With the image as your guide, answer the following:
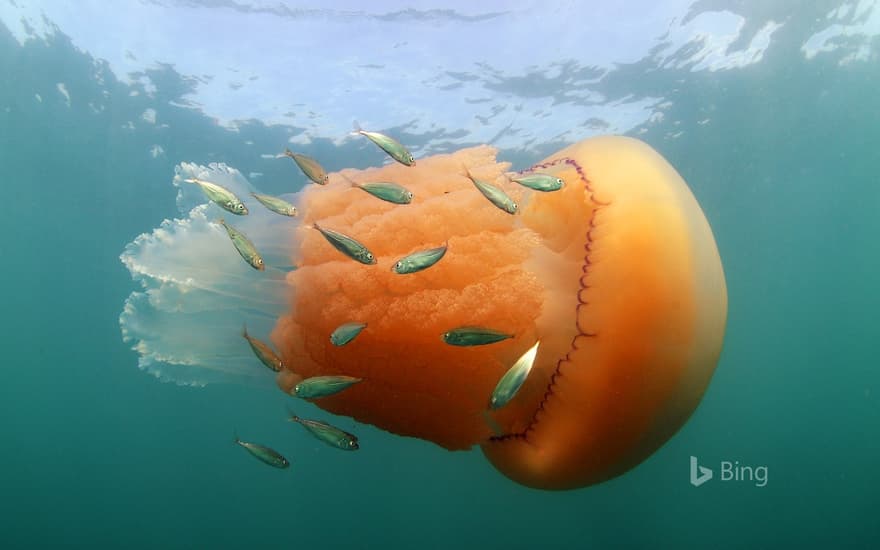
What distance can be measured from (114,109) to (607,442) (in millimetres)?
17136

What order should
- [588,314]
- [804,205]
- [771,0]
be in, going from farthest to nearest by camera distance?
[804,205] < [771,0] < [588,314]

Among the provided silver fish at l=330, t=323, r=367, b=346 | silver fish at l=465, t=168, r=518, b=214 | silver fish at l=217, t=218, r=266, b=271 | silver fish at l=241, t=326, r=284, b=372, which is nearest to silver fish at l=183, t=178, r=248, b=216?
silver fish at l=217, t=218, r=266, b=271

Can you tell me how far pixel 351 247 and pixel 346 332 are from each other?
0.44m

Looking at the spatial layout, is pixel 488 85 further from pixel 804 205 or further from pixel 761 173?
pixel 804 205

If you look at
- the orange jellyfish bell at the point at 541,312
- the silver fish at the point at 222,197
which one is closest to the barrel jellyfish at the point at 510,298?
the orange jellyfish bell at the point at 541,312

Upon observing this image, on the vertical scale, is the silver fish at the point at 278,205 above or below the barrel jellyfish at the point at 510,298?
above

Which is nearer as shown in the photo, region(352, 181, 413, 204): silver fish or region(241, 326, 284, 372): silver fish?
region(352, 181, 413, 204): silver fish

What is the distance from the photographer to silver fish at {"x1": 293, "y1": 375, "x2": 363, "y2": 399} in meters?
2.67

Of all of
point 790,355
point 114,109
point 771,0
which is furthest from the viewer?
point 790,355

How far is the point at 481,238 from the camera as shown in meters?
2.75

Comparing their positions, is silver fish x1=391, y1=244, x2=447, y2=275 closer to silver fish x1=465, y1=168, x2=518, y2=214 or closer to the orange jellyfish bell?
the orange jellyfish bell

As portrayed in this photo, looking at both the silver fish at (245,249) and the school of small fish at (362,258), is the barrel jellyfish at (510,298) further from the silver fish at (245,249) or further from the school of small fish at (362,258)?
the silver fish at (245,249)

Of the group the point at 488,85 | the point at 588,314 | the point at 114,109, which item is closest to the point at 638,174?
the point at 588,314

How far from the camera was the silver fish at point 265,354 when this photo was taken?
124 inches
